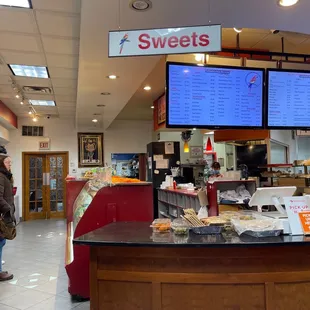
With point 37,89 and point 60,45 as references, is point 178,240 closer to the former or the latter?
point 60,45

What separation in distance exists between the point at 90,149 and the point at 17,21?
24.3ft

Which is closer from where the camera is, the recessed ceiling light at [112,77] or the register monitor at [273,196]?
the register monitor at [273,196]

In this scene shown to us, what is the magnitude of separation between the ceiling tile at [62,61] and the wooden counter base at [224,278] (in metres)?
3.53

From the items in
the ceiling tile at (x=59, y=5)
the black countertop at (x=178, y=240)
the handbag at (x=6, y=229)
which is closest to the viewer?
the black countertop at (x=178, y=240)

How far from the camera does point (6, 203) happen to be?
14.4 ft

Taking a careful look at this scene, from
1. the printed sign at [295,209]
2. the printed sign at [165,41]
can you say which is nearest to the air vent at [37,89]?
the printed sign at [165,41]

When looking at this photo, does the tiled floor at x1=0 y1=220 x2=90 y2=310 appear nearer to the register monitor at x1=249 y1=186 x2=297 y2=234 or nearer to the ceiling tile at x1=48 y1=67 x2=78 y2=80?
the register monitor at x1=249 y1=186 x2=297 y2=234

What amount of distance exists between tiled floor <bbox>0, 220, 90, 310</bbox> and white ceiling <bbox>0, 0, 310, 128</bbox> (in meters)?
2.95

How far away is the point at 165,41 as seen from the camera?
245 centimetres

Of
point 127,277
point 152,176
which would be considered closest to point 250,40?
point 127,277

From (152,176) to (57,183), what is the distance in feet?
12.8

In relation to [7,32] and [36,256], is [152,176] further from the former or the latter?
[7,32]

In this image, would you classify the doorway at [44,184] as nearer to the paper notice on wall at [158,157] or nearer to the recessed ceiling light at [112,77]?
the paper notice on wall at [158,157]

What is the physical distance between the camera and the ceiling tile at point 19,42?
3.98 meters
